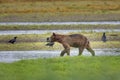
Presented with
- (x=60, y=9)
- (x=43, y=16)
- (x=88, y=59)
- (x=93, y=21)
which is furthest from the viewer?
(x=60, y=9)

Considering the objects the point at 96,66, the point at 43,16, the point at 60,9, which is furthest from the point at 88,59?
the point at 60,9

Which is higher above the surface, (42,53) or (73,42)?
(73,42)

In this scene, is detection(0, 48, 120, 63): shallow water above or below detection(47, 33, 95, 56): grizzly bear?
below

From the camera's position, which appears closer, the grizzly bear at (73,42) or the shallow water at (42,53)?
the grizzly bear at (73,42)

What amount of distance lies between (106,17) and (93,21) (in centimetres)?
154

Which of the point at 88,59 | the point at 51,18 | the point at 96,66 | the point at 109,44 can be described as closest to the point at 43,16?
the point at 51,18

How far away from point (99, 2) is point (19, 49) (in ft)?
57.3

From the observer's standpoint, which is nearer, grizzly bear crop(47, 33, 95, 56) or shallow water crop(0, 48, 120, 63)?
grizzly bear crop(47, 33, 95, 56)

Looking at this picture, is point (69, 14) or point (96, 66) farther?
point (69, 14)

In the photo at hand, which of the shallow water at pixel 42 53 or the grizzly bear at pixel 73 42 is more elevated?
the grizzly bear at pixel 73 42

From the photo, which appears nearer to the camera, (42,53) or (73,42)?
(73,42)

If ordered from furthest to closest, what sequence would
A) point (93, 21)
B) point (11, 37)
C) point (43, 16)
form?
point (43, 16)
point (93, 21)
point (11, 37)

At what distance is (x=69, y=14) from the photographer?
93.2ft

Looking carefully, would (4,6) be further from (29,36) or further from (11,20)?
(29,36)
